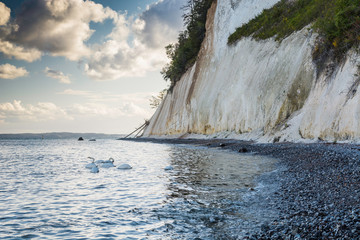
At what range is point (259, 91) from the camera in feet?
85.6

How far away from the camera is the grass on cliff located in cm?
1573

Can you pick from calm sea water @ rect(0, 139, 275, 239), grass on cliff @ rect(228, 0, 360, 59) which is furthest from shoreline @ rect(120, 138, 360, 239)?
grass on cliff @ rect(228, 0, 360, 59)

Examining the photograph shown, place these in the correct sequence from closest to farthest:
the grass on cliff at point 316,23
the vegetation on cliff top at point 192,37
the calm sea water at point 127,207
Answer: the calm sea water at point 127,207
the grass on cliff at point 316,23
the vegetation on cliff top at point 192,37

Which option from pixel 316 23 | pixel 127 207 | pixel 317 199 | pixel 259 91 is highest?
pixel 316 23

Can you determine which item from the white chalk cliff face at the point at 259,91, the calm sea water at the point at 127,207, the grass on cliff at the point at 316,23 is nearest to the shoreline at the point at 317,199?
the calm sea water at the point at 127,207

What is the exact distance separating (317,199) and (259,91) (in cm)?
2069

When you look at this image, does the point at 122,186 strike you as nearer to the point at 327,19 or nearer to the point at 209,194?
the point at 209,194

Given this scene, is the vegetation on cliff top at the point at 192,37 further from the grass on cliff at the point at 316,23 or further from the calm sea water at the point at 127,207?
the calm sea water at the point at 127,207

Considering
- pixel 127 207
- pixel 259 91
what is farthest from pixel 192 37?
pixel 127 207

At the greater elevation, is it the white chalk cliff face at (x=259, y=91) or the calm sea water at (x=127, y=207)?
the white chalk cliff face at (x=259, y=91)

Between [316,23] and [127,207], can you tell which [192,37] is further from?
[127,207]

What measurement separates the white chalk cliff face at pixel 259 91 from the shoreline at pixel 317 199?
3.74m

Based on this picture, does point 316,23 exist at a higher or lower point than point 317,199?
higher

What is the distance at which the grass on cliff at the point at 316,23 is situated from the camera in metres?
15.7
